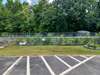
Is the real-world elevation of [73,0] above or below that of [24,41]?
above

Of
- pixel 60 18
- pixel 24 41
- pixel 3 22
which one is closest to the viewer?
pixel 24 41

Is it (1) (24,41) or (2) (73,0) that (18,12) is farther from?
(1) (24,41)

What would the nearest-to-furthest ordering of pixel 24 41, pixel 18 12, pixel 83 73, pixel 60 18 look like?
pixel 83 73 < pixel 24 41 < pixel 60 18 < pixel 18 12

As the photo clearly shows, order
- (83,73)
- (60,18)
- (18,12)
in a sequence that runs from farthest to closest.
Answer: (18,12)
(60,18)
(83,73)

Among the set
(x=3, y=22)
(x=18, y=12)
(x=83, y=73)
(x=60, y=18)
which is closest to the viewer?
(x=83, y=73)

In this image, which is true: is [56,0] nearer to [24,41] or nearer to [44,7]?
[44,7]

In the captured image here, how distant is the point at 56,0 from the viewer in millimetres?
50750

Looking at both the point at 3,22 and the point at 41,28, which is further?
Result: the point at 3,22

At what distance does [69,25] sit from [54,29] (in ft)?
11.0

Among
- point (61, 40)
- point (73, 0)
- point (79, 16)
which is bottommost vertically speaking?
point (61, 40)

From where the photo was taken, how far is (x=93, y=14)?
166 ft

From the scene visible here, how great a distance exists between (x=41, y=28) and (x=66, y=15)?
6.32 meters

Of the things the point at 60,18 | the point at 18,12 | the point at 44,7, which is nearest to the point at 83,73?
the point at 60,18

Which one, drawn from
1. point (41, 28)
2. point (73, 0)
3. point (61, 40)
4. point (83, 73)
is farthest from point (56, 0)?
point (83, 73)
